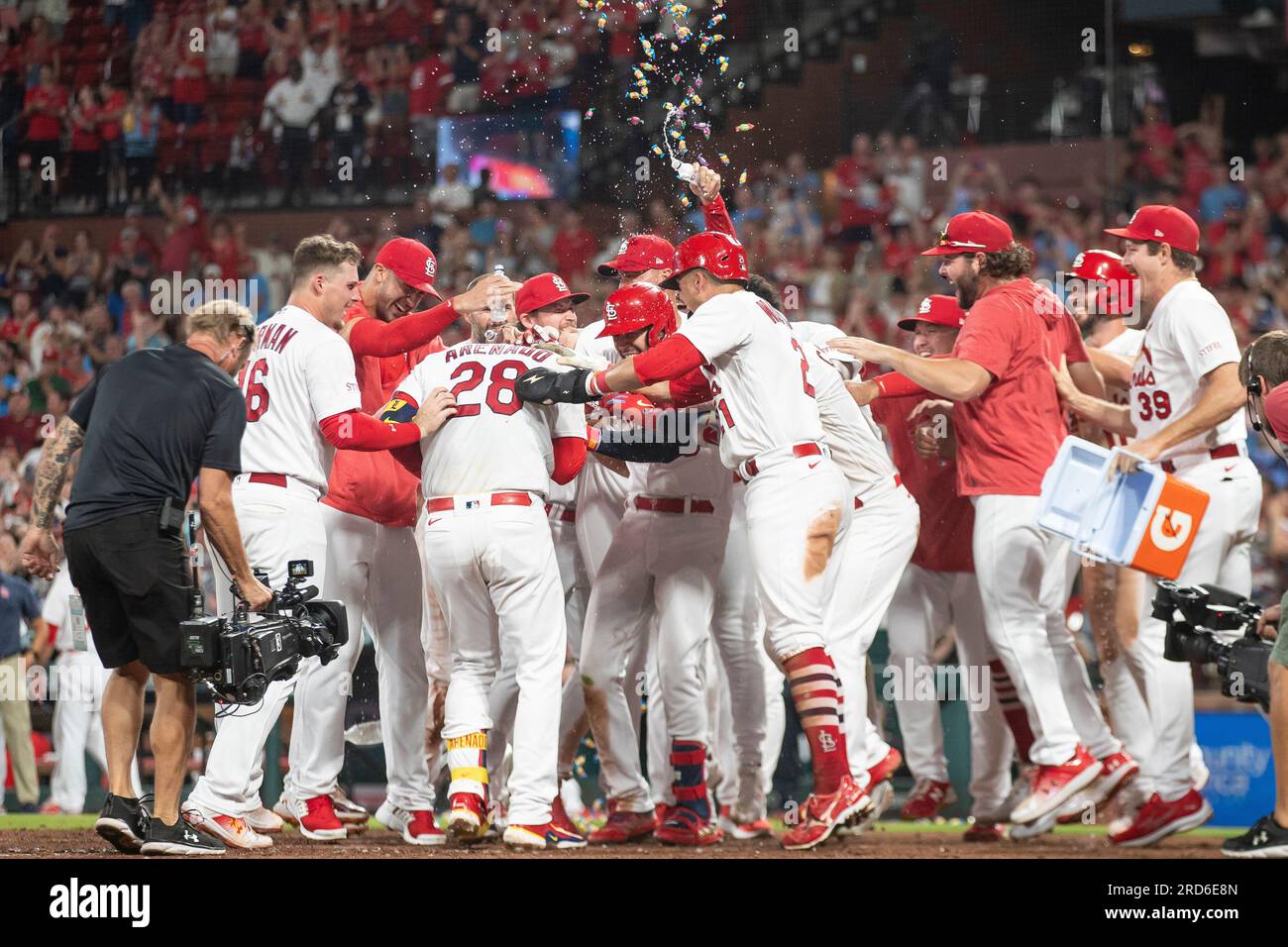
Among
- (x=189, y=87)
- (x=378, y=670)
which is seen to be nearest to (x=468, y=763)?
(x=378, y=670)

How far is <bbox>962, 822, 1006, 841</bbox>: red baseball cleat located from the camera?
20.3 feet

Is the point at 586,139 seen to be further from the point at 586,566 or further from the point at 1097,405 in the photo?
the point at 1097,405

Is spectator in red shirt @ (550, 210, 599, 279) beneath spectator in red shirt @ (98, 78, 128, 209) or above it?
beneath

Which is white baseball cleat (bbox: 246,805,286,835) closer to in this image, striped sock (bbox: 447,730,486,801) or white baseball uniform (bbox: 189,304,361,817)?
white baseball uniform (bbox: 189,304,361,817)

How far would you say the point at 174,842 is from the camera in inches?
195

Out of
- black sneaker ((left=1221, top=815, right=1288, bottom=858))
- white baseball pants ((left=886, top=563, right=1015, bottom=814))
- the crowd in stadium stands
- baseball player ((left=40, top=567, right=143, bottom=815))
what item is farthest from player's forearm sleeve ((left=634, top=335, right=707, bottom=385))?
baseball player ((left=40, top=567, right=143, bottom=815))

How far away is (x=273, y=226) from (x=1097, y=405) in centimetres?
492

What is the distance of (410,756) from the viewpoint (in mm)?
6031

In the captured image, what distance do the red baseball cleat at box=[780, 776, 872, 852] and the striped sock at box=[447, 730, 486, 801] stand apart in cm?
109

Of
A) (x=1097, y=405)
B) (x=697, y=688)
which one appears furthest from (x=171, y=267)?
(x=1097, y=405)

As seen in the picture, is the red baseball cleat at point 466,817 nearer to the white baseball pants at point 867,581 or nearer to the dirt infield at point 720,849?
the dirt infield at point 720,849

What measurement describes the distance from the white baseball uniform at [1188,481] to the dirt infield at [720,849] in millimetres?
426

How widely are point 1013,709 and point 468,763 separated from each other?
2.36 meters

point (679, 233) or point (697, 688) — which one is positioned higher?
point (679, 233)
